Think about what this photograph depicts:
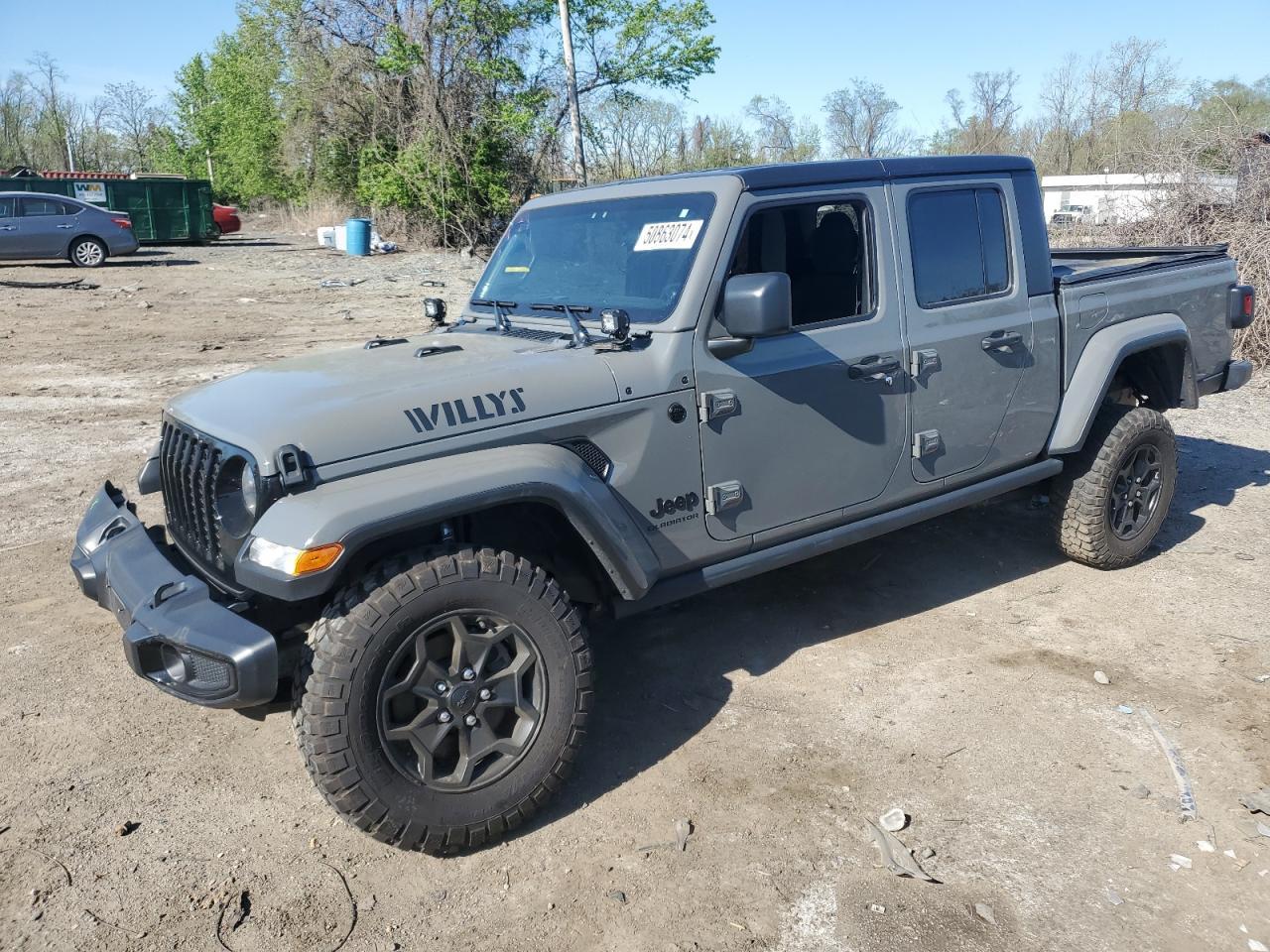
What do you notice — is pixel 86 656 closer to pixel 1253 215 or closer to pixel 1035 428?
pixel 1035 428

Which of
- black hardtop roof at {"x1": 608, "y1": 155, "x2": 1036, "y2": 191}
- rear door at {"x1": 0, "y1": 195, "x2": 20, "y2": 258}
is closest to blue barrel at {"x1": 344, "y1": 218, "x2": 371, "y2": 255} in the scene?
rear door at {"x1": 0, "y1": 195, "x2": 20, "y2": 258}

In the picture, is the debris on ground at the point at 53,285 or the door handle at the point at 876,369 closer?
the door handle at the point at 876,369

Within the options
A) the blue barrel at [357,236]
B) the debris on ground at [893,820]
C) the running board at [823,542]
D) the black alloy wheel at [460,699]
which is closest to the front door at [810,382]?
the running board at [823,542]

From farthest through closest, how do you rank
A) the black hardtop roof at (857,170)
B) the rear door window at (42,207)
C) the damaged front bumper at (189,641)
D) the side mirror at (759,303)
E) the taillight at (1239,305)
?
the rear door window at (42,207) < the taillight at (1239,305) < the black hardtop roof at (857,170) < the side mirror at (759,303) < the damaged front bumper at (189,641)

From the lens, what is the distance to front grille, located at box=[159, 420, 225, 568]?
3082mm

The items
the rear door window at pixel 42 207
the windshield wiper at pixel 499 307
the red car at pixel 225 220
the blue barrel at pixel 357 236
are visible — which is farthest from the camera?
the red car at pixel 225 220

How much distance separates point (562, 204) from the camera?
13.9 feet

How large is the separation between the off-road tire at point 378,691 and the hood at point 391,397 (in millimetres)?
408

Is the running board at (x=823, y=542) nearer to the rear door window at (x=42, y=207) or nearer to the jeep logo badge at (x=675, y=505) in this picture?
the jeep logo badge at (x=675, y=505)

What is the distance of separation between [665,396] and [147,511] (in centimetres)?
389

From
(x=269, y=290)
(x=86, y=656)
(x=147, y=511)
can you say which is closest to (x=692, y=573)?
(x=86, y=656)

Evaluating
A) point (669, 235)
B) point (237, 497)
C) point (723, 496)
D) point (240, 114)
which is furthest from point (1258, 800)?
point (240, 114)

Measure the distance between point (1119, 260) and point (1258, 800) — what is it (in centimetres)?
404

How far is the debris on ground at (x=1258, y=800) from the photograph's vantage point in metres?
3.16
